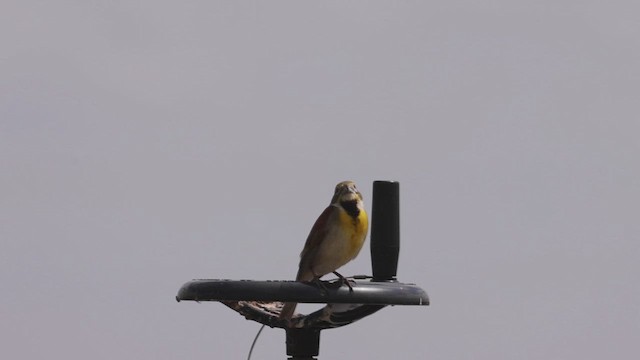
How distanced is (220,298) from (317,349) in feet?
3.25

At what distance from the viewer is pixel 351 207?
251 inches

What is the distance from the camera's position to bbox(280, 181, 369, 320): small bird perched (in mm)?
6395

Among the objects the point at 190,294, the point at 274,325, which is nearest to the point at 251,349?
the point at 274,325

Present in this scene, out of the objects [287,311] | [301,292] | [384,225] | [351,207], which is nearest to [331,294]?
[301,292]

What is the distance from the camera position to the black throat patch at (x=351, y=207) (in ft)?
21.0

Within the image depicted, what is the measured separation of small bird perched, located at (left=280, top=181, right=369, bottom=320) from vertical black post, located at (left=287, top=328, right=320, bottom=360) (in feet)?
2.20

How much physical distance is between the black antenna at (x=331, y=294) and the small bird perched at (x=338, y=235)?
41cm

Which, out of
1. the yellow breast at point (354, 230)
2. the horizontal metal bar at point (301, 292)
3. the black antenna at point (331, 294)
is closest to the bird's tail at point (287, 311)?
the black antenna at point (331, 294)

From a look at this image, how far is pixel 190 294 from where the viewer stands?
512 centimetres

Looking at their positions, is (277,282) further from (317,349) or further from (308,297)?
(317,349)

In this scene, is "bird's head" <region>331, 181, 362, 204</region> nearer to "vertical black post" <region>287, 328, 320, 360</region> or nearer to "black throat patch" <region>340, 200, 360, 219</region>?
"black throat patch" <region>340, 200, 360, 219</region>

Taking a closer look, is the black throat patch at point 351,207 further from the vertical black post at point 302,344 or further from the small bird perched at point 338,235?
the vertical black post at point 302,344

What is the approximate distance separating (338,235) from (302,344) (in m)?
0.89

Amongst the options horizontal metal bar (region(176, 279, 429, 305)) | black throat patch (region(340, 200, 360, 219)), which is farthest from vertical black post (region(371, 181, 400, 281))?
horizontal metal bar (region(176, 279, 429, 305))
